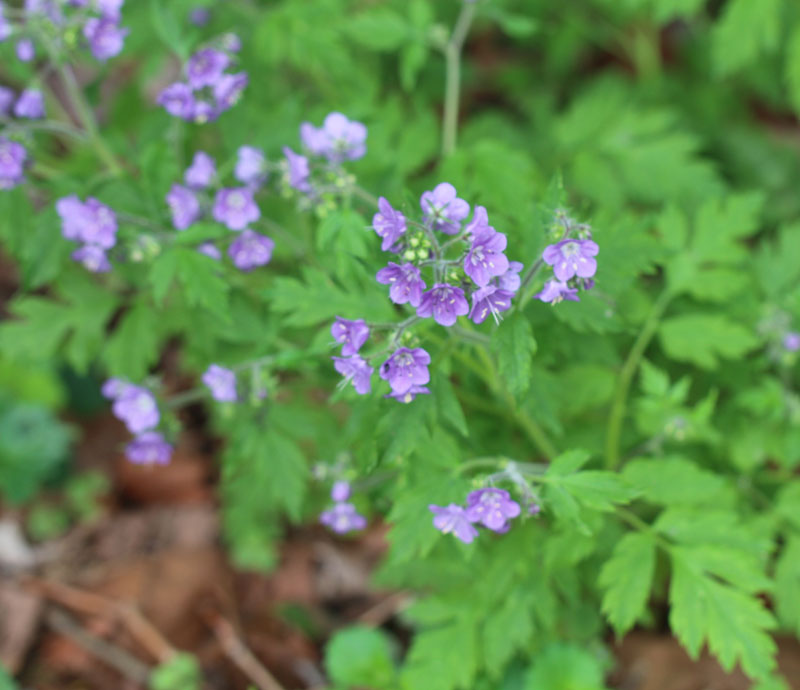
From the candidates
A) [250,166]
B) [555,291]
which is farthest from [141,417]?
[555,291]

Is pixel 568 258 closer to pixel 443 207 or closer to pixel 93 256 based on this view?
pixel 443 207

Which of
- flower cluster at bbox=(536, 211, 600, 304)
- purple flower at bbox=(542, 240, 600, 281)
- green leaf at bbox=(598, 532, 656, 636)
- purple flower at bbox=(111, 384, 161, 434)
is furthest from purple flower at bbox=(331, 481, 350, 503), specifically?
purple flower at bbox=(542, 240, 600, 281)

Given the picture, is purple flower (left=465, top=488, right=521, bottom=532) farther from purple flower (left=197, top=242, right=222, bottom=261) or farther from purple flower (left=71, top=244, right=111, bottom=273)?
purple flower (left=71, top=244, right=111, bottom=273)

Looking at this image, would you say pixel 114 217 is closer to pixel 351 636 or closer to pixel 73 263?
pixel 73 263

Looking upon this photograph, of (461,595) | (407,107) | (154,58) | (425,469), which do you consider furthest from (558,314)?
(407,107)

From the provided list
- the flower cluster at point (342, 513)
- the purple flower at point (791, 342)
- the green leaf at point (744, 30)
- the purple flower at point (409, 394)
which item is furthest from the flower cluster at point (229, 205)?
the green leaf at point (744, 30)

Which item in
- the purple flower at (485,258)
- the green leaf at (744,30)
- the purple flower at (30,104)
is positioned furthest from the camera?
the green leaf at (744,30)

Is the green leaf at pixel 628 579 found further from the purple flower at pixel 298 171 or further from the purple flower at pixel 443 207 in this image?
the purple flower at pixel 298 171

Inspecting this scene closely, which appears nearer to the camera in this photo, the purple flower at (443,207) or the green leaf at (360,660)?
the purple flower at (443,207)
